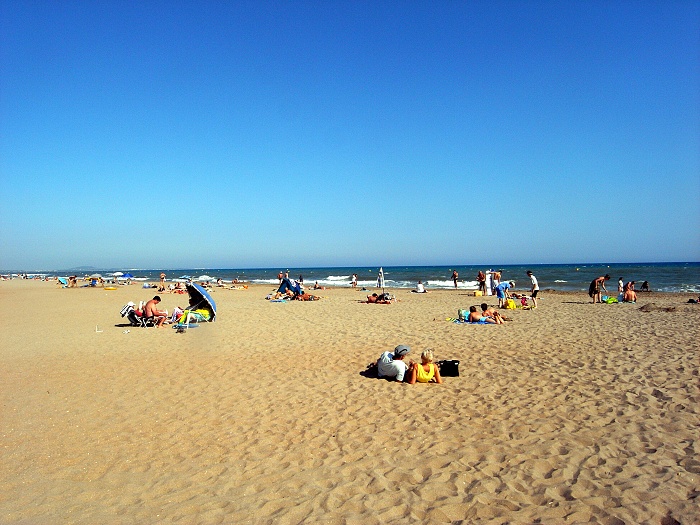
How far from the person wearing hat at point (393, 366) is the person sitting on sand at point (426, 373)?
0.15 m

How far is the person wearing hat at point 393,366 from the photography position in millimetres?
7539

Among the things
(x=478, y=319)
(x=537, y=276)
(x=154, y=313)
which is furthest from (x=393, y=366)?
(x=537, y=276)

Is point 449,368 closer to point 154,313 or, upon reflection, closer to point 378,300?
point 154,313

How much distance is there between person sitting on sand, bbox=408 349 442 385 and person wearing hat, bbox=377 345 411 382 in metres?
0.15

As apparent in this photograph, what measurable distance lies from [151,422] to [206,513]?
2543mm

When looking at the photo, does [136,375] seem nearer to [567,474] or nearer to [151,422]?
[151,422]

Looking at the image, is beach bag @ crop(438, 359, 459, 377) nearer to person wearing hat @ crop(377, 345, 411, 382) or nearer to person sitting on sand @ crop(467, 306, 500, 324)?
person wearing hat @ crop(377, 345, 411, 382)

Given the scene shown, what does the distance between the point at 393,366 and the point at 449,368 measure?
1.02 meters

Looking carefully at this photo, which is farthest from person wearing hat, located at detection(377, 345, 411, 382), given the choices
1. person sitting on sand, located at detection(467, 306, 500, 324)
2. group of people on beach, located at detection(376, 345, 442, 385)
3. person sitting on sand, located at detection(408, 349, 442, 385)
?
person sitting on sand, located at detection(467, 306, 500, 324)

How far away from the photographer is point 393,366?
755cm

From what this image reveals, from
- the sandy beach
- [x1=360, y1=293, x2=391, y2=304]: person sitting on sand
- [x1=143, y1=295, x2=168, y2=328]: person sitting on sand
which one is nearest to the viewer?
the sandy beach

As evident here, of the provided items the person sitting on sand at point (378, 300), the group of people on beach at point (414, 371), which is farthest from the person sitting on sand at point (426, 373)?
the person sitting on sand at point (378, 300)

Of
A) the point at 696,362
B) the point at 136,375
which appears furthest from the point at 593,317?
the point at 136,375

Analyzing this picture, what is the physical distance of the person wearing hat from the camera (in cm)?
754
